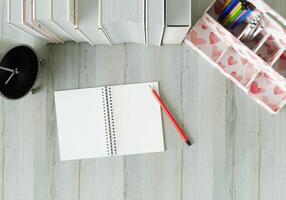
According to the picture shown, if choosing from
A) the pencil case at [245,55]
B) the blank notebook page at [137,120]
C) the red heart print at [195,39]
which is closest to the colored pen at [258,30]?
the pencil case at [245,55]

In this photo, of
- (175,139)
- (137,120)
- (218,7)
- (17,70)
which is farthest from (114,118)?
(218,7)

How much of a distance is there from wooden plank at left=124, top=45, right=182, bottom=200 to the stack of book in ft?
0.53

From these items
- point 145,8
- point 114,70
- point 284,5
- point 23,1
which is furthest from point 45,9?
point 284,5

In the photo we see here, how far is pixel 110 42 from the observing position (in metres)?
0.99

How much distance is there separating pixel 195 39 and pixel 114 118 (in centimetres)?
29

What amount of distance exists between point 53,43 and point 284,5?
23.8 inches

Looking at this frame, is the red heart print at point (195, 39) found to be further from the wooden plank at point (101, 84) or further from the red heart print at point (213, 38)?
the wooden plank at point (101, 84)

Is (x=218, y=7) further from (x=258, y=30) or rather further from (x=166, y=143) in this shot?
(x=166, y=143)

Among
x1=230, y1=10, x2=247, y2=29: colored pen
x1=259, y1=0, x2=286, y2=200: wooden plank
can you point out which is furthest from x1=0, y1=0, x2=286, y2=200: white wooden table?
x1=230, y1=10, x2=247, y2=29: colored pen

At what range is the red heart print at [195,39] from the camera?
989mm

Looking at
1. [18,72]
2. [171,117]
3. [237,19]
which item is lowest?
[171,117]

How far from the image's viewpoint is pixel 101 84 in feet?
3.37

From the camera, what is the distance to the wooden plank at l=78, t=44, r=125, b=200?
103cm

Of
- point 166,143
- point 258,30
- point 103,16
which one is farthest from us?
point 166,143
